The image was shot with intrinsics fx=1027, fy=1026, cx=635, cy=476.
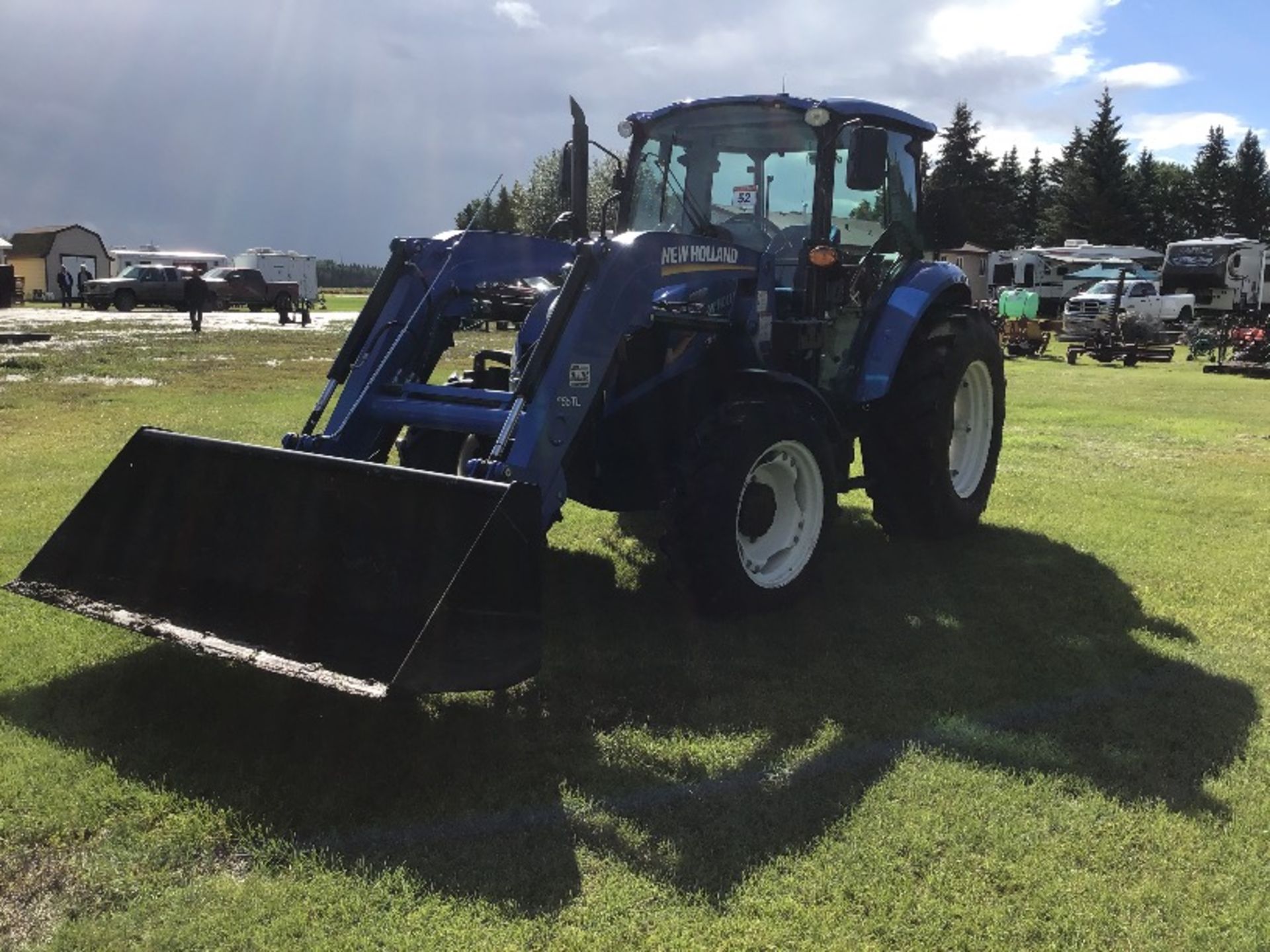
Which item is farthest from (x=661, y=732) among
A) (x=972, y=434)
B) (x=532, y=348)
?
(x=972, y=434)

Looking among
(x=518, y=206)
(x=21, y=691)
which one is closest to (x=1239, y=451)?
(x=21, y=691)

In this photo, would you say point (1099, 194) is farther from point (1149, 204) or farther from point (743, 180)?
point (743, 180)

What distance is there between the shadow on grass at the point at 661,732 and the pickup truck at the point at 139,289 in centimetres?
3945

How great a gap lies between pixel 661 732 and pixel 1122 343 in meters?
24.5

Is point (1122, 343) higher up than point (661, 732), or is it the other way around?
point (1122, 343)

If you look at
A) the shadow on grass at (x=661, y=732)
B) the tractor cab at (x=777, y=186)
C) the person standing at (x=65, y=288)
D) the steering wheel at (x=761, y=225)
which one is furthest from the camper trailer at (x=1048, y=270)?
the shadow on grass at (x=661, y=732)

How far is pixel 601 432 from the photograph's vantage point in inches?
210

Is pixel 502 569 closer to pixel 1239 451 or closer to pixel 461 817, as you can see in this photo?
pixel 461 817

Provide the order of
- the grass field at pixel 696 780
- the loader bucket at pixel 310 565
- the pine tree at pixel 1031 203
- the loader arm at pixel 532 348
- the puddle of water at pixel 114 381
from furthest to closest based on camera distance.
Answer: the pine tree at pixel 1031 203 < the puddle of water at pixel 114 381 < the loader arm at pixel 532 348 < the loader bucket at pixel 310 565 < the grass field at pixel 696 780

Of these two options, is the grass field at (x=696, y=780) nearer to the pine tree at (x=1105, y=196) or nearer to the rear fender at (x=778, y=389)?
the rear fender at (x=778, y=389)

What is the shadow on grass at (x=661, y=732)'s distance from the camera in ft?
10.3

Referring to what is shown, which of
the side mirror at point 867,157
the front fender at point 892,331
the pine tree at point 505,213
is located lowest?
the front fender at point 892,331

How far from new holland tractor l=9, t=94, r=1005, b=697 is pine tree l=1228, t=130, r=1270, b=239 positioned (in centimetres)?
6593

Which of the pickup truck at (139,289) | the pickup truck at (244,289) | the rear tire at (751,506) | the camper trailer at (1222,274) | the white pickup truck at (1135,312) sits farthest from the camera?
the pickup truck at (244,289)
